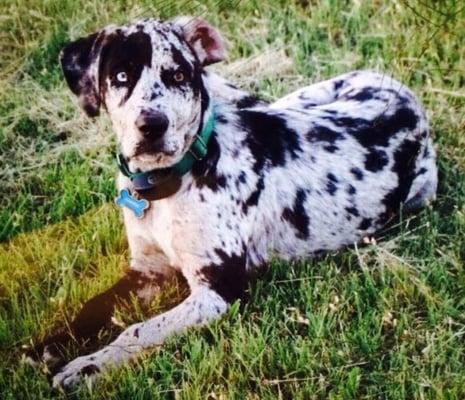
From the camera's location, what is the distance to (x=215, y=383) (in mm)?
3281

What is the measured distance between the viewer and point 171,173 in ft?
12.2

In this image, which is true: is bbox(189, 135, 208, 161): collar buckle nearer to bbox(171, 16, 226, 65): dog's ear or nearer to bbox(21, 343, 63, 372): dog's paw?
bbox(171, 16, 226, 65): dog's ear

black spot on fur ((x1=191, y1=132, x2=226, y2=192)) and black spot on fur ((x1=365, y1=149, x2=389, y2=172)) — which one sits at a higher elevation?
black spot on fur ((x1=191, y1=132, x2=226, y2=192))

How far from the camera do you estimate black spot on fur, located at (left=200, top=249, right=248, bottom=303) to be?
145 inches

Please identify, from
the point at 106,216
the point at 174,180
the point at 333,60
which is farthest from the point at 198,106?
the point at 333,60

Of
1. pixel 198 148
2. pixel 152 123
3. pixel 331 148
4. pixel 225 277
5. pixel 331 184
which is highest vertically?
pixel 152 123

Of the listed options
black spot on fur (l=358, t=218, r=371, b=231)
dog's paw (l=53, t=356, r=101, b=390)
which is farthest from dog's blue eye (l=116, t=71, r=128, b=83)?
black spot on fur (l=358, t=218, r=371, b=231)

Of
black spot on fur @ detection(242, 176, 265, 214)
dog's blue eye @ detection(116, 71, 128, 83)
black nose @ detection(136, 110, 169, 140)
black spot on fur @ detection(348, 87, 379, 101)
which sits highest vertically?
dog's blue eye @ detection(116, 71, 128, 83)

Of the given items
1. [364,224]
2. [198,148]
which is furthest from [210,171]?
[364,224]

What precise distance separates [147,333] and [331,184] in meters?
1.32

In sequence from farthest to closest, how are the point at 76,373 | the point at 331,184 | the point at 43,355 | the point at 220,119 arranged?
the point at 331,184 < the point at 220,119 < the point at 43,355 < the point at 76,373

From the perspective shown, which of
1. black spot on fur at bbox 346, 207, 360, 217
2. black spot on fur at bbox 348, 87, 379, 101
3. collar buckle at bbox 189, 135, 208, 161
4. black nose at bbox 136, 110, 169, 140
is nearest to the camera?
black nose at bbox 136, 110, 169, 140

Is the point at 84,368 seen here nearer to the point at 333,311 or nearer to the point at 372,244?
the point at 333,311

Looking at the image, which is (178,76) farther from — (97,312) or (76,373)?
(76,373)
